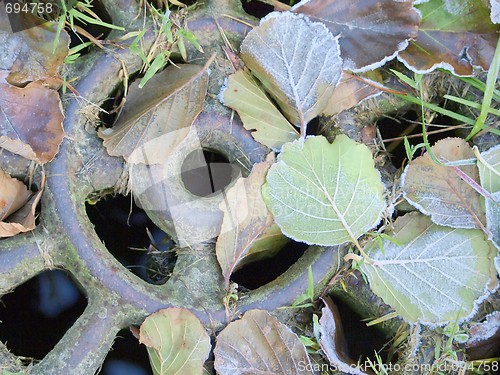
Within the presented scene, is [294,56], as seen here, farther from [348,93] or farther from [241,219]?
[241,219]

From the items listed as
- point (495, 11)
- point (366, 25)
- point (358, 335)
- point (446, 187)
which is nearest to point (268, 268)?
point (358, 335)

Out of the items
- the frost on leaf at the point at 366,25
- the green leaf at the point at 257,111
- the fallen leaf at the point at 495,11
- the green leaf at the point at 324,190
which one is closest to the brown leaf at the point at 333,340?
the green leaf at the point at 324,190

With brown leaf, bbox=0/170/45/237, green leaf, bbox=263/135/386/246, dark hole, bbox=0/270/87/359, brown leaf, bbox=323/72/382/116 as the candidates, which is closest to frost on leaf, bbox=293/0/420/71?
brown leaf, bbox=323/72/382/116

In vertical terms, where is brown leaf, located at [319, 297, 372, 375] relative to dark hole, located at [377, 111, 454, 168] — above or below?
below

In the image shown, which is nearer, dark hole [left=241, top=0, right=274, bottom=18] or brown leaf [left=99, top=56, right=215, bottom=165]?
brown leaf [left=99, top=56, right=215, bottom=165]

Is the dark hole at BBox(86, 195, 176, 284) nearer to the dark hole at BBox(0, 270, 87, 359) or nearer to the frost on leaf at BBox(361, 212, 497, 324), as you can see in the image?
the dark hole at BBox(0, 270, 87, 359)

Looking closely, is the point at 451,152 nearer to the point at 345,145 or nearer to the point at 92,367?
the point at 345,145
